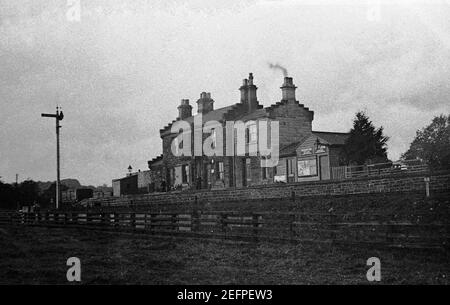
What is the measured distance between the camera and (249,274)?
1059 centimetres

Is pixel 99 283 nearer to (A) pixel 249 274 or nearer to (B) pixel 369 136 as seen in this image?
(A) pixel 249 274

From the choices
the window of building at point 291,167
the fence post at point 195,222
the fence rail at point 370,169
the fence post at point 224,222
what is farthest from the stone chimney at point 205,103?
the fence post at point 224,222

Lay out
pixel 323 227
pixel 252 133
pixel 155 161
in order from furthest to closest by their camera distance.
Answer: pixel 155 161 → pixel 252 133 → pixel 323 227

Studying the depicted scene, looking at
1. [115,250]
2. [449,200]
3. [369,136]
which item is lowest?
[115,250]

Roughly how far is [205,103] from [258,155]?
1178cm

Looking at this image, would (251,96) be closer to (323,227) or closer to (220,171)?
(220,171)

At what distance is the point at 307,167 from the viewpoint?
1220 inches

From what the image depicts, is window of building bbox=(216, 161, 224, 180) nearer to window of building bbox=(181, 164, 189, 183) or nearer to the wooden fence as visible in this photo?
window of building bbox=(181, 164, 189, 183)

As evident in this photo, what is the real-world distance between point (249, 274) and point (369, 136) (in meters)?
20.2

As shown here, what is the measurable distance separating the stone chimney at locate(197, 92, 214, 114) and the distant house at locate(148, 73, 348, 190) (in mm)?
427

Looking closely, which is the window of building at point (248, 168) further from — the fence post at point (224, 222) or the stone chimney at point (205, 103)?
the fence post at point (224, 222)

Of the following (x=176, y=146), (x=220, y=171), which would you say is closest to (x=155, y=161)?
(x=176, y=146)

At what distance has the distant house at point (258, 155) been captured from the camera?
101 ft
